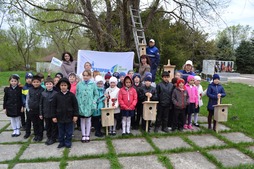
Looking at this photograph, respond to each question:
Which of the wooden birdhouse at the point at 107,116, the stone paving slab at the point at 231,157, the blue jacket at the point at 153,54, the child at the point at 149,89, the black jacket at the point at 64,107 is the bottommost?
the stone paving slab at the point at 231,157

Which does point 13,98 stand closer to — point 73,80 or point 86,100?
point 73,80

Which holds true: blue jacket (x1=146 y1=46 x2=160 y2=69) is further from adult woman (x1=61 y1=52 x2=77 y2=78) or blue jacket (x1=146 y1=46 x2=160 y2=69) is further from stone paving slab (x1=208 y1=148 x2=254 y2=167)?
stone paving slab (x1=208 y1=148 x2=254 y2=167)

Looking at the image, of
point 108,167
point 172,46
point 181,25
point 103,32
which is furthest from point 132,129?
point 172,46

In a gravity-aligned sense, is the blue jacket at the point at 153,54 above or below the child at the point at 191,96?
above

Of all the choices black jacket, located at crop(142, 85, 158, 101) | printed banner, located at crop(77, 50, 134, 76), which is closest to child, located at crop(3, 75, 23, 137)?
printed banner, located at crop(77, 50, 134, 76)

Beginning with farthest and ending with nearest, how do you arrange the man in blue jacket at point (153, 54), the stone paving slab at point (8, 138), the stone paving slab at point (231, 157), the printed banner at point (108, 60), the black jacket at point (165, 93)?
the printed banner at point (108, 60), the man in blue jacket at point (153, 54), the black jacket at point (165, 93), the stone paving slab at point (8, 138), the stone paving slab at point (231, 157)

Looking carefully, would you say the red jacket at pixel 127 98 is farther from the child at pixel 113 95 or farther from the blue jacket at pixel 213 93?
the blue jacket at pixel 213 93

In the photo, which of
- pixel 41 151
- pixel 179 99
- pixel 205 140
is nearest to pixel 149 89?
pixel 179 99

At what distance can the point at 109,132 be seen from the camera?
16.7ft

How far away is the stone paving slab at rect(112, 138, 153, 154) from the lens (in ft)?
13.7

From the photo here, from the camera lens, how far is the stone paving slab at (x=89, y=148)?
4035mm

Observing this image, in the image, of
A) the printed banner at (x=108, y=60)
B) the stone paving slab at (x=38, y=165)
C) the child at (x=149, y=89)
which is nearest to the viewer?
the stone paving slab at (x=38, y=165)

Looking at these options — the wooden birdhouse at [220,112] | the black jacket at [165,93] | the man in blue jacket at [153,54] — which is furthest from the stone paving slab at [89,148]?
the man in blue jacket at [153,54]

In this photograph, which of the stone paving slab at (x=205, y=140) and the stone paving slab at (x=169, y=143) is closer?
the stone paving slab at (x=169, y=143)
